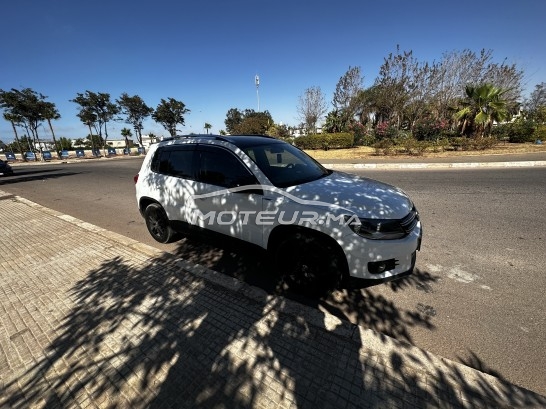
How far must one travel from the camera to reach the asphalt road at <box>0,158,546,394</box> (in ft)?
7.95

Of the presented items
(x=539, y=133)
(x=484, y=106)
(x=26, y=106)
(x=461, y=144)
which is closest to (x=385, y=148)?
(x=461, y=144)

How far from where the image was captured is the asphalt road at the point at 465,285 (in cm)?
242

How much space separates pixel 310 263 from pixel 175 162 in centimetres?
273

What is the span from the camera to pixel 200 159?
3.92 metres

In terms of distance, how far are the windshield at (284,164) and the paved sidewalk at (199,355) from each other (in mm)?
1446

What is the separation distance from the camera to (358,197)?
296 centimetres

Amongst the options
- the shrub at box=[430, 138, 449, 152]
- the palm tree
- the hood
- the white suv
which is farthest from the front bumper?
the palm tree

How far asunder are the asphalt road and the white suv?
403 mm

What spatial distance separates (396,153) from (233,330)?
17579mm

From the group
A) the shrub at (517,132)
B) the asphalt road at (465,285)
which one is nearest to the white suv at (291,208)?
the asphalt road at (465,285)

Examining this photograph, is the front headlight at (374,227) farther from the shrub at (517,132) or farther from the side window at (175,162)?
the shrub at (517,132)

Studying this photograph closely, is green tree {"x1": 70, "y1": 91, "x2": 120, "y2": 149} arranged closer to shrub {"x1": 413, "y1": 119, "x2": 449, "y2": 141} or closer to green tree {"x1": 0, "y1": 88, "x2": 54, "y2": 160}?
green tree {"x1": 0, "y1": 88, "x2": 54, "y2": 160}

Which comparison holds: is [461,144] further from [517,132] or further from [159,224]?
[159,224]

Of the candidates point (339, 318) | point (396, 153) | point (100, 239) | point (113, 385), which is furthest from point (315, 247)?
point (396, 153)
